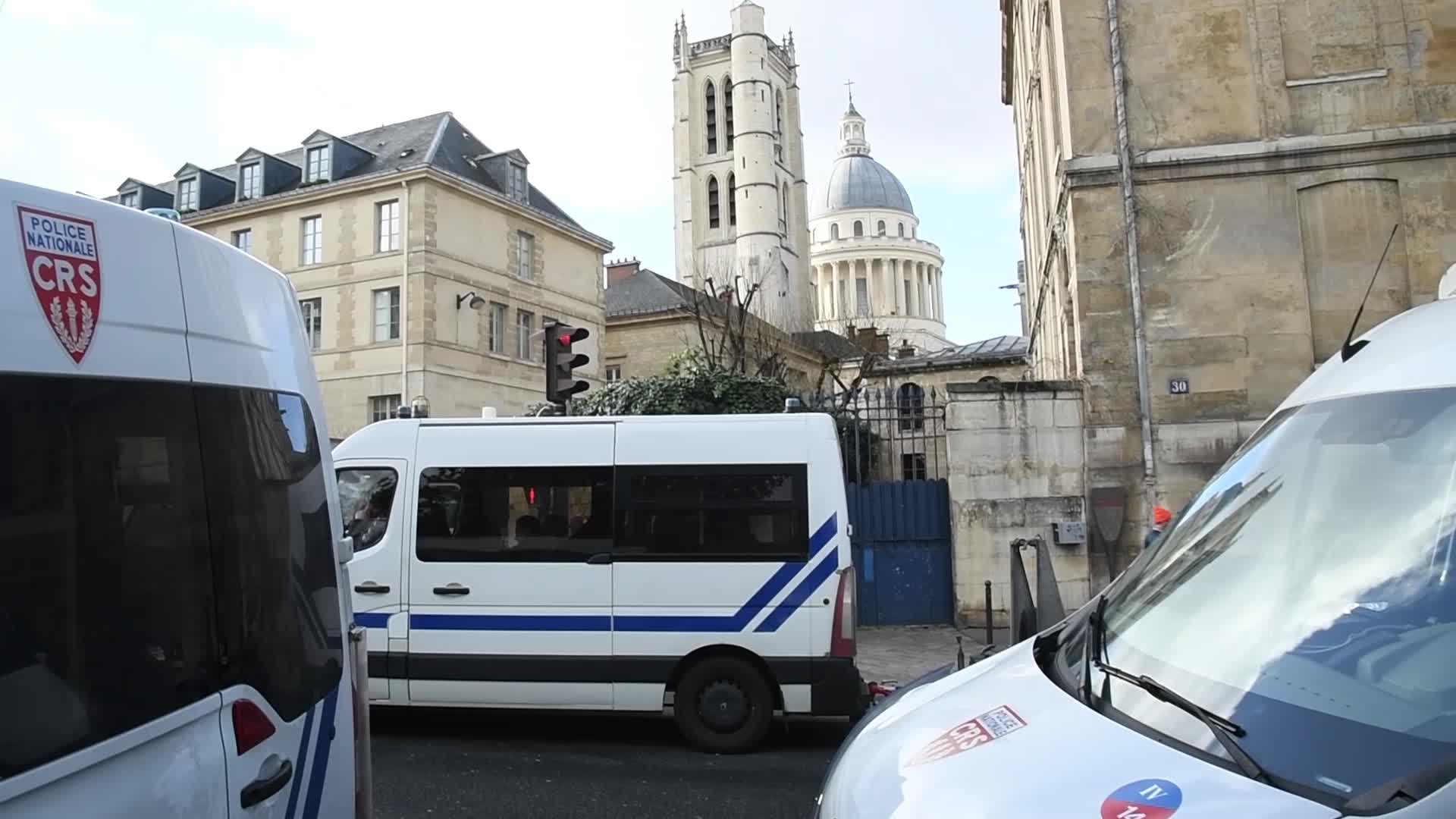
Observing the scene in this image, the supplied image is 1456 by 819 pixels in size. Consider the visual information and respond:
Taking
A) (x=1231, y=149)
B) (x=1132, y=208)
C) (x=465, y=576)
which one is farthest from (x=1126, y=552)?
(x=465, y=576)

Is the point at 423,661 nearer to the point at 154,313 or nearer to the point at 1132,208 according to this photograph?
the point at 154,313

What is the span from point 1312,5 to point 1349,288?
4013 millimetres

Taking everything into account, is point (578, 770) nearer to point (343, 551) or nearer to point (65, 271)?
point (343, 551)

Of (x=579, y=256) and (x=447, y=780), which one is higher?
(x=579, y=256)

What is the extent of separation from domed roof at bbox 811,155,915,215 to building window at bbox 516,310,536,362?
78.3 metres

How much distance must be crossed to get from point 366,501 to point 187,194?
123ft

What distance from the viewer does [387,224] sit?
111ft

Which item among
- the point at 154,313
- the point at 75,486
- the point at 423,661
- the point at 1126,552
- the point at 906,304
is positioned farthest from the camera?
the point at 906,304

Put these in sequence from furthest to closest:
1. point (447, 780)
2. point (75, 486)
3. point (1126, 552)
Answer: point (1126, 552)
point (447, 780)
point (75, 486)

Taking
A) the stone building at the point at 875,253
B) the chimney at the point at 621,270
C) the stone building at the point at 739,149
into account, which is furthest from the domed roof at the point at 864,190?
the chimney at the point at 621,270

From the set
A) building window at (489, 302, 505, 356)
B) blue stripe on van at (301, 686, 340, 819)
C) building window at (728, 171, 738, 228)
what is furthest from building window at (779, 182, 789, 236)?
blue stripe on van at (301, 686, 340, 819)

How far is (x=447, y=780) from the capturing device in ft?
20.6

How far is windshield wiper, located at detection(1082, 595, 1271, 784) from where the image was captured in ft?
5.59

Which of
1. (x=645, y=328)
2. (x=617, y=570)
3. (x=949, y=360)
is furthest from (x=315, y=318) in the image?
(x=617, y=570)
